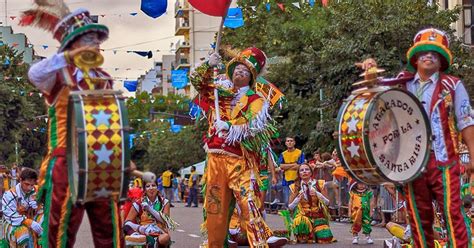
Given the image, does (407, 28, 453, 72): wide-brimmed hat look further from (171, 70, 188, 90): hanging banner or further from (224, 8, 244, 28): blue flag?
(171, 70, 188, 90): hanging banner

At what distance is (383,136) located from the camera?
995 centimetres

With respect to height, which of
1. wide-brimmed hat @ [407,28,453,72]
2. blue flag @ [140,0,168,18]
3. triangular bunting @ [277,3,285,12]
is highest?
triangular bunting @ [277,3,285,12]

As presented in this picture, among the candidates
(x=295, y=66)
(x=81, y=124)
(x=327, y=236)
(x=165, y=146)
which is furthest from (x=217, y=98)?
(x=165, y=146)

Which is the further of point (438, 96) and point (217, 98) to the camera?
point (217, 98)

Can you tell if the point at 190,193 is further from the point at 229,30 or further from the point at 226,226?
the point at 226,226

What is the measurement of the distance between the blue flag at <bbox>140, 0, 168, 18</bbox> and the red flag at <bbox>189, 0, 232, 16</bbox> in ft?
12.1

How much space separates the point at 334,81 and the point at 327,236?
14.5 meters

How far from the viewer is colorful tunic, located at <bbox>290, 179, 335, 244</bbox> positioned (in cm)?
2028

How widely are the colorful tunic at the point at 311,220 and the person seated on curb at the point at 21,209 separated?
575cm

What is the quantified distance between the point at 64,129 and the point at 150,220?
21.8ft

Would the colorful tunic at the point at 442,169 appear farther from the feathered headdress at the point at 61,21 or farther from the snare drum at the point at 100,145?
the feathered headdress at the point at 61,21

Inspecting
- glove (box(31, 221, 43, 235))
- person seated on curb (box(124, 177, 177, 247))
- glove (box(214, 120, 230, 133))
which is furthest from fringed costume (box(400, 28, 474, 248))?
person seated on curb (box(124, 177, 177, 247))

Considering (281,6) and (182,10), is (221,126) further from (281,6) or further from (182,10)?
(182,10)

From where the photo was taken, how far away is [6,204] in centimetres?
1559
